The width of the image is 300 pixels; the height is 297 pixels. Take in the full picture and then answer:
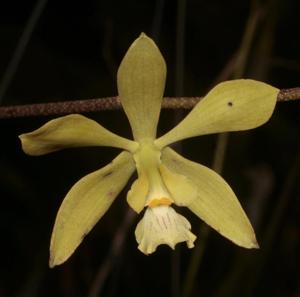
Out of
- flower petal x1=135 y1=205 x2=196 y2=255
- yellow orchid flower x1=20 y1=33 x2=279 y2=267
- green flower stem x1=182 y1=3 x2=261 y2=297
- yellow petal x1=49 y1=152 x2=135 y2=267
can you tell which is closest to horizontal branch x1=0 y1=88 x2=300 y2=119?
yellow orchid flower x1=20 y1=33 x2=279 y2=267

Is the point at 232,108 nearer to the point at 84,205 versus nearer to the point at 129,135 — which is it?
the point at 84,205

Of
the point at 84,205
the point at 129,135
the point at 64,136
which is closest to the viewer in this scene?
the point at 64,136

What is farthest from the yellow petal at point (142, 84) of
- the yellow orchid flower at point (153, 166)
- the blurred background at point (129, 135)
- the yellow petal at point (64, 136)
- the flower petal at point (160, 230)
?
the blurred background at point (129, 135)

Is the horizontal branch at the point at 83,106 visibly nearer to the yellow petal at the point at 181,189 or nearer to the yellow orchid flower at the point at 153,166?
the yellow orchid flower at the point at 153,166

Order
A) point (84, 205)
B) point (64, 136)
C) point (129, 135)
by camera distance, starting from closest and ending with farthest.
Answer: point (64, 136), point (84, 205), point (129, 135)

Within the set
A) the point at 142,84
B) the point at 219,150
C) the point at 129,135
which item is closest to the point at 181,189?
the point at 142,84

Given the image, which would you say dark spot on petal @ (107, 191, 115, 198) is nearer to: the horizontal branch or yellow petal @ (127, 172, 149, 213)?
yellow petal @ (127, 172, 149, 213)

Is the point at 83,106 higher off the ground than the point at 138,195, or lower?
higher
